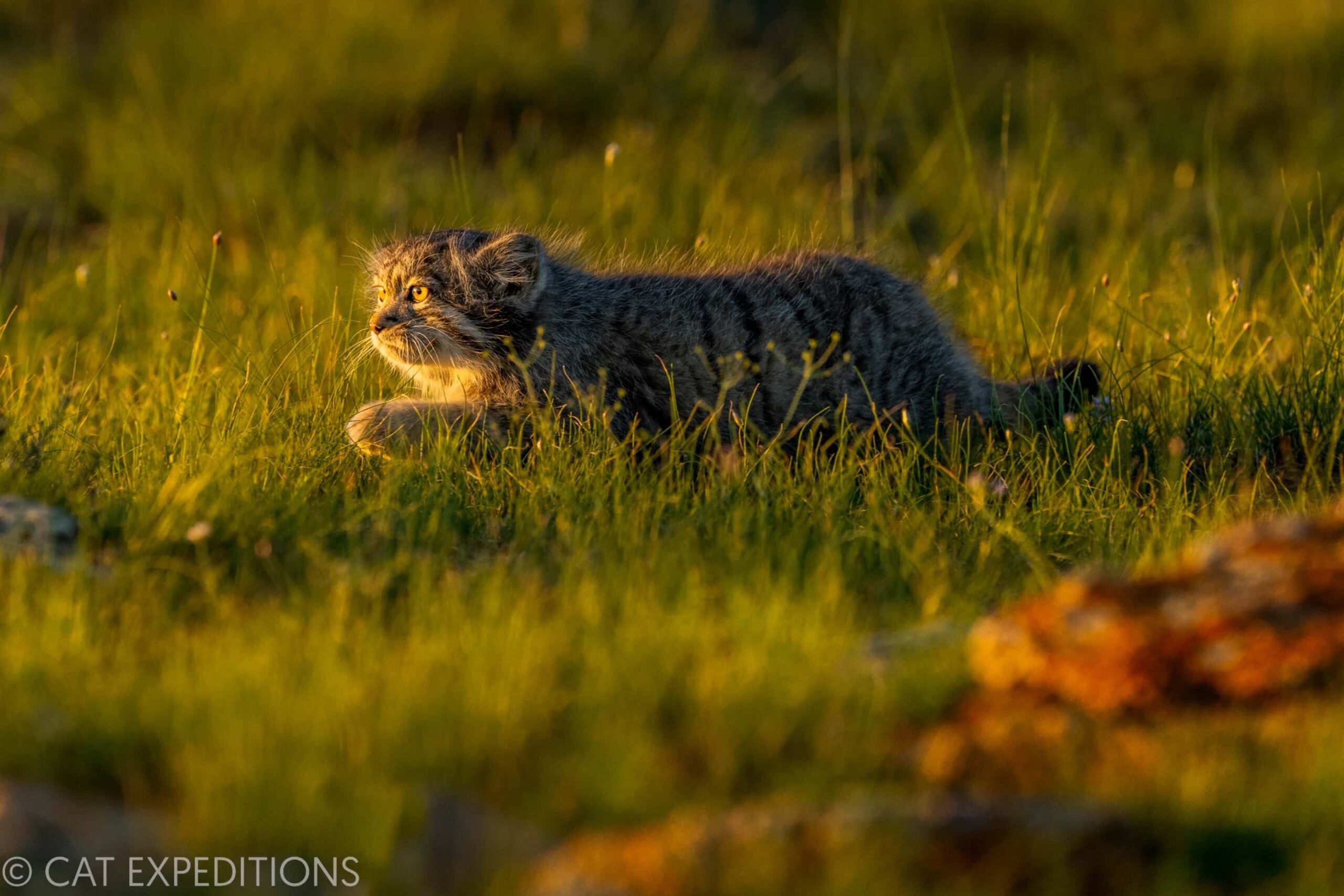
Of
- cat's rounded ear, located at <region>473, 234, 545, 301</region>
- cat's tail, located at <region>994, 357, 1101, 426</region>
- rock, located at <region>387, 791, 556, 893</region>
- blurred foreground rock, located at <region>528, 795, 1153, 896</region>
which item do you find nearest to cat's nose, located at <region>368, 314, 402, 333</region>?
cat's rounded ear, located at <region>473, 234, 545, 301</region>

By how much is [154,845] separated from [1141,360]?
436cm

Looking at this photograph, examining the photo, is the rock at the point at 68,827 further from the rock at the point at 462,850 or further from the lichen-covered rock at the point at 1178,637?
the lichen-covered rock at the point at 1178,637

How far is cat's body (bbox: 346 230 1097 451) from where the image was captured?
5406 mm

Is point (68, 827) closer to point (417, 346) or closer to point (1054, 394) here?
point (417, 346)

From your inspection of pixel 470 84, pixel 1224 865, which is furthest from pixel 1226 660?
pixel 470 84

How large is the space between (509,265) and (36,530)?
6.85 feet

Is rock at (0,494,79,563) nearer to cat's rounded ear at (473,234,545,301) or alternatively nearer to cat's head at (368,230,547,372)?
cat's head at (368,230,547,372)

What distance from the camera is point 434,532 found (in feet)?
14.0

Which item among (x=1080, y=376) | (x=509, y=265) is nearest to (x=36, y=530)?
(x=509, y=265)

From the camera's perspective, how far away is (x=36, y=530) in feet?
13.1

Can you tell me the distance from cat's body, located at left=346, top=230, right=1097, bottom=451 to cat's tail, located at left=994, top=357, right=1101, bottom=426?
0.01 meters

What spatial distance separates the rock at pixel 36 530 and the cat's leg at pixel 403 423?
1099 millimetres

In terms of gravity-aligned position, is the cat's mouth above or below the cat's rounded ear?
below

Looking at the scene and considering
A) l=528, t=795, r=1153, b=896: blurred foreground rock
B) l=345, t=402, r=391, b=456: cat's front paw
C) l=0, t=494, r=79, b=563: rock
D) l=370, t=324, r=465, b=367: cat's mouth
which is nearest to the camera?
l=528, t=795, r=1153, b=896: blurred foreground rock
